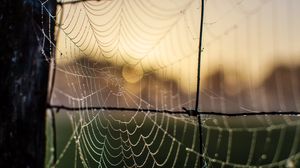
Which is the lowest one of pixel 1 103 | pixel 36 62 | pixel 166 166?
pixel 166 166

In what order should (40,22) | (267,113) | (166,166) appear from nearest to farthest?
1. (267,113)
2. (40,22)
3. (166,166)

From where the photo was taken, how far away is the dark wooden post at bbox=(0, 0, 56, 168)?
403 centimetres

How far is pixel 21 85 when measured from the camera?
Result: 4.05 metres

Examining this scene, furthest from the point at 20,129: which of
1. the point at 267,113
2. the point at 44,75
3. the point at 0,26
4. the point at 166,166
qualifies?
the point at 166,166

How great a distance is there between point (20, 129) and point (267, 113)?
5.69ft

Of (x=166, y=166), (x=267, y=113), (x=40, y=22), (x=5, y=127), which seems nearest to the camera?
(x=267, y=113)

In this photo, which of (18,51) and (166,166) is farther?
(166,166)

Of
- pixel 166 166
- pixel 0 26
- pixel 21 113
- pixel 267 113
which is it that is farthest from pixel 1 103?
pixel 166 166

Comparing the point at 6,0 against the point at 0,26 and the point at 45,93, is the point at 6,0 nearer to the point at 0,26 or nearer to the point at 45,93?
the point at 0,26

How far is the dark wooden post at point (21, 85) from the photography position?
4.03 meters

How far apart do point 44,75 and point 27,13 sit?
1.49ft

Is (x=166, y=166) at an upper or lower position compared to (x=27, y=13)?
lower

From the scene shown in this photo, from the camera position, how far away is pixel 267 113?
331cm

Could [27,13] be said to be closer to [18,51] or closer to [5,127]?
[18,51]
